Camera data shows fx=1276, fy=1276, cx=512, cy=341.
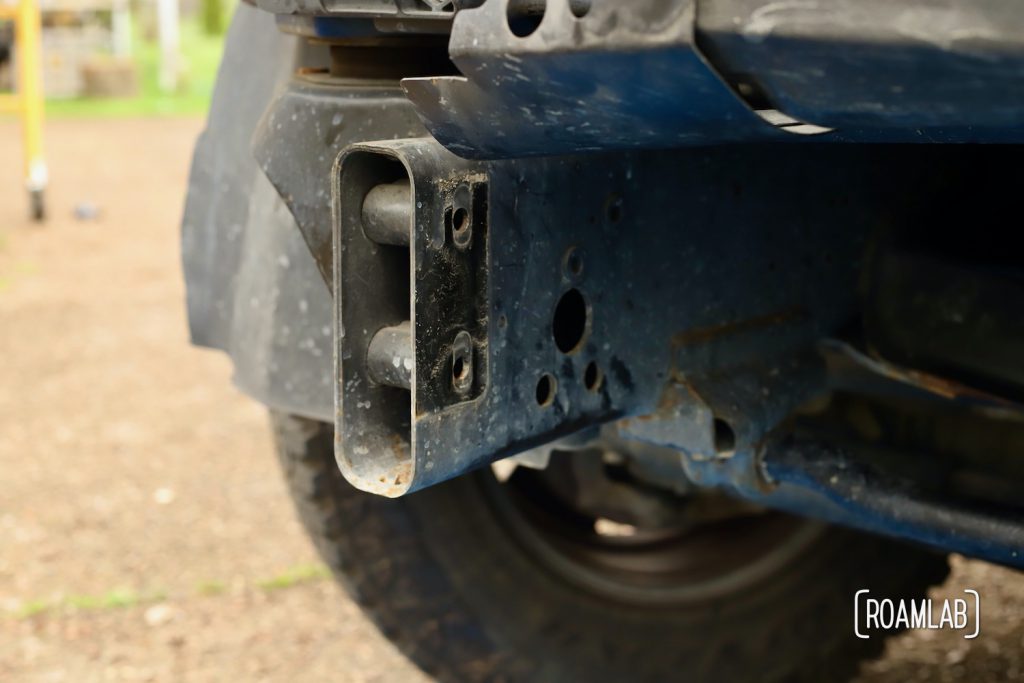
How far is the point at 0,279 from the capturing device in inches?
206

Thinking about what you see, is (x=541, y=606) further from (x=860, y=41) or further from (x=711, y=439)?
(x=860, y=41)

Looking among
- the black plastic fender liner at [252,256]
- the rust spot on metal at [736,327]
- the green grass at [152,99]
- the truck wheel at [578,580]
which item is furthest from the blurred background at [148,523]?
the green grass at [152,99]

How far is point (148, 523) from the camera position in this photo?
2865 millimetres

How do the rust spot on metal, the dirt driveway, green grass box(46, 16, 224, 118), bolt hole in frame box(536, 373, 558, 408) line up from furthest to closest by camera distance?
1. green grass box(46, 16, 224, 118)
2. the dirt driveway
3. the rust spot on metal
4. bolt hole in frame box(536, 373, 558, 408)

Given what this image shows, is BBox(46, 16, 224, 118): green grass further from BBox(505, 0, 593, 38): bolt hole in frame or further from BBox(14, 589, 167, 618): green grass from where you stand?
BBox(505, 0, 593, 38): bolt hole in frame

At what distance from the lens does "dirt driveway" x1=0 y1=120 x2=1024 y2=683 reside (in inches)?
90.3

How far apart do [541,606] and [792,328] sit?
587mm

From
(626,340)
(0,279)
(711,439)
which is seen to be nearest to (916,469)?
(711,439)

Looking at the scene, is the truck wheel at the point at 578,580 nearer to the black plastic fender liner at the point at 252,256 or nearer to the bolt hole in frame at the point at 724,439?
the black plastic fender liner at the point at 252,256

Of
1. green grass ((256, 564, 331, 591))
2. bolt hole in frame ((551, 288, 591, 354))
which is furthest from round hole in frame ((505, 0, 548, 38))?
green grass ((256, 564, 331, 591))

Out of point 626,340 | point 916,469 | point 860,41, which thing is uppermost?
point 860,41

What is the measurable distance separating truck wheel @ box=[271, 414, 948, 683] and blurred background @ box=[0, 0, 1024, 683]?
0.35m

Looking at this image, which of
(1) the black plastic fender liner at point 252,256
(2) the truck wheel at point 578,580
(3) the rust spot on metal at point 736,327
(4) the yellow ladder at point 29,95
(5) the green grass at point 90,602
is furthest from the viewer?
(4) the yellow ladder at point 29,95

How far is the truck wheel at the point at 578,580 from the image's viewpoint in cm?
178
